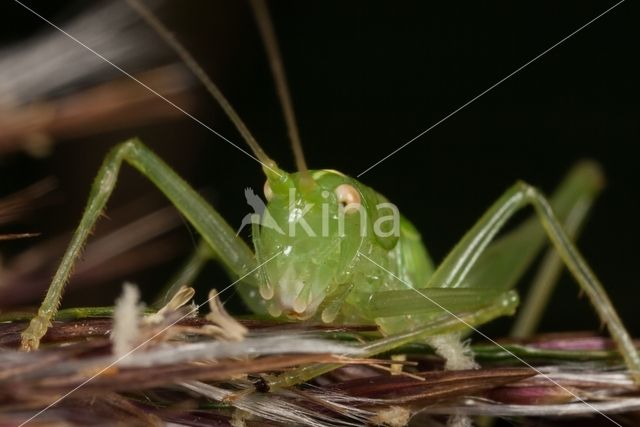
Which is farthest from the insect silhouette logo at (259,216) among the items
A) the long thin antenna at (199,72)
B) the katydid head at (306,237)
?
the long thin antenna at (199,72)

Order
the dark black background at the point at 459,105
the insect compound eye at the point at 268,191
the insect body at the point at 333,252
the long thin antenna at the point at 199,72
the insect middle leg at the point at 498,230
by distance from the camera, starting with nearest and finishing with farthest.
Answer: the long thin antenna at the point at 199,72, the insect body at the point at 333,252, the insect compound eye at the point at 268,191, the insect middle leg at the point at 498,230, the dark black background at the point at 459,105

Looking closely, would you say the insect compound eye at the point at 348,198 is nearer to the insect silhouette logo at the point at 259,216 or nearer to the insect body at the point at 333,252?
the insect body at the point at 333,252

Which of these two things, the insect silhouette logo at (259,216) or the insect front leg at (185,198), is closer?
the insect silhouette logo at (259,216)

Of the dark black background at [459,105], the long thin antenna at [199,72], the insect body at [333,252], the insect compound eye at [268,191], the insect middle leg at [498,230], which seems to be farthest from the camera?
the dark black background at [459,105]

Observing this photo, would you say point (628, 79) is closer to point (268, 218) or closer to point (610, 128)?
point (610, 128)

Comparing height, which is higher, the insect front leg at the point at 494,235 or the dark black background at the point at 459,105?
the dark black background at the point at 459,105

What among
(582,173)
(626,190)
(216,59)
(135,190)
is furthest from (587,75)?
(135,190)

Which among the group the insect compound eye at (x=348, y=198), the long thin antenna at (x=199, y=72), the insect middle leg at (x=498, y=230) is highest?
the long thin antenna at (x=199, y=72)
